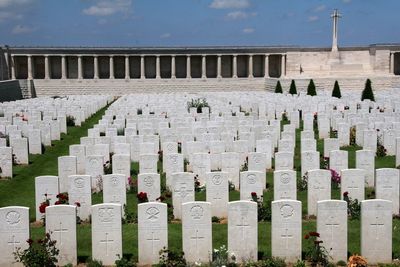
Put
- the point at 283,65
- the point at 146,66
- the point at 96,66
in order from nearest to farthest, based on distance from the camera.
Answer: the point at 96,66
the point at 283,65
the point at 146,66

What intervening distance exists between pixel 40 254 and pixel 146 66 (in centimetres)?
6950

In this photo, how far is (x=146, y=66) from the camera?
76.9 m

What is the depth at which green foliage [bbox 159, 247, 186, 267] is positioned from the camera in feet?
28.1

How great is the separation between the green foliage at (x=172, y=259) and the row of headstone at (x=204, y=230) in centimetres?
16

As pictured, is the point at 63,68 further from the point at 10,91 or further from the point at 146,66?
the point at 10,91

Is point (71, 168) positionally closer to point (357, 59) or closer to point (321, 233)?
point (321, 233)

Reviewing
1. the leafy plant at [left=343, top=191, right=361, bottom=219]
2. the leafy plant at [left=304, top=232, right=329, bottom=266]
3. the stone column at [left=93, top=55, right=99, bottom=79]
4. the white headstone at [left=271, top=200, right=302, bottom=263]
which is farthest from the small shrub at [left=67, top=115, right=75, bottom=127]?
the stone column at [left=93, top=55, right=99, bottom=79]

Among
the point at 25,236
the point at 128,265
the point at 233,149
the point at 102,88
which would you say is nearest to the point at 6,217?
the point at 25,236

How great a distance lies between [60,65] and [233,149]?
6271 cm

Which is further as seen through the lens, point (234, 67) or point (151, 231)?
point (234, 67)

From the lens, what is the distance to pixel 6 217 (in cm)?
847

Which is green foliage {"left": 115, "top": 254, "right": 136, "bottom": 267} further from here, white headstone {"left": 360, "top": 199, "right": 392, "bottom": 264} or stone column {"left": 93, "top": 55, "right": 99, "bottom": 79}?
stone column {"left": 93, "top": 55, "right": 99, "bottom": 79}

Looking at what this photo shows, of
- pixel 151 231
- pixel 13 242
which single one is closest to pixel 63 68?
pixel 13 242

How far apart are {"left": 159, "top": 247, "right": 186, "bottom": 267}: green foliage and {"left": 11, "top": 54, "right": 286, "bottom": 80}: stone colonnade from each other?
205ft
